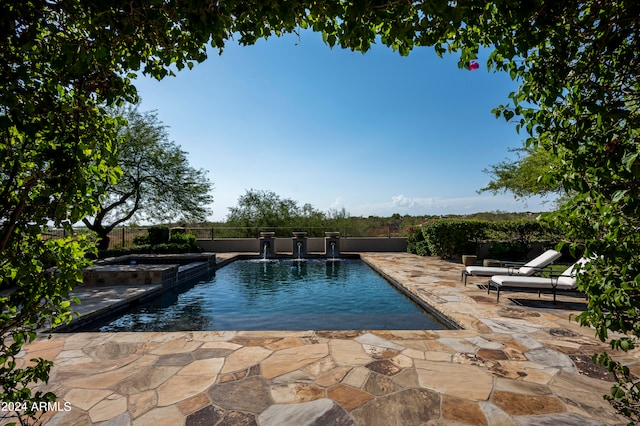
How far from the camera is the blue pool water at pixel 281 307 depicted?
16.5 feet

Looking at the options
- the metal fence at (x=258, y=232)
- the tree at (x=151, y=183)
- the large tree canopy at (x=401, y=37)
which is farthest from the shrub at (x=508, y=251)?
the tree at (x=151, y=183)

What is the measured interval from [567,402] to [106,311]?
6406 millimetres

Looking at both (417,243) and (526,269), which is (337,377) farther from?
(417,243)

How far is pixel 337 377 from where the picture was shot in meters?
2.83

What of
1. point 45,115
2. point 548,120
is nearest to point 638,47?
point 548,120

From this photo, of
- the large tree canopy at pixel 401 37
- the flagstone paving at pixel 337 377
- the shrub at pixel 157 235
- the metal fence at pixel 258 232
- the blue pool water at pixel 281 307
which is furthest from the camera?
the metal fence at pixel 258 232

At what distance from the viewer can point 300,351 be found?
11.3 ft

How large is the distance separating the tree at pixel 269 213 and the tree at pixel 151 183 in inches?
86.7

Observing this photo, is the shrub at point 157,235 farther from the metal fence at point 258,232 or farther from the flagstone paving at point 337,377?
the flagstone paving at point 337,377

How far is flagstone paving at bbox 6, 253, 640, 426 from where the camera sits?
89.8 inches

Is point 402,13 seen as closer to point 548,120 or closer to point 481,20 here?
point 481,20

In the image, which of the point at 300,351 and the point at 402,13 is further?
the point at 300,351

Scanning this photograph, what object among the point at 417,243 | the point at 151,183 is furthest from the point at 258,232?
the point at 417,243

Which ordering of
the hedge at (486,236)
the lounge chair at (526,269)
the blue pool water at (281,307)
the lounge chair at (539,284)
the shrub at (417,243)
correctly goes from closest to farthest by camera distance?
the blue pool water at (281,307), the lounge chair at (539,284), the lounge chair at (526,269), the hedge at (486,236), the shrub at (417,243)
